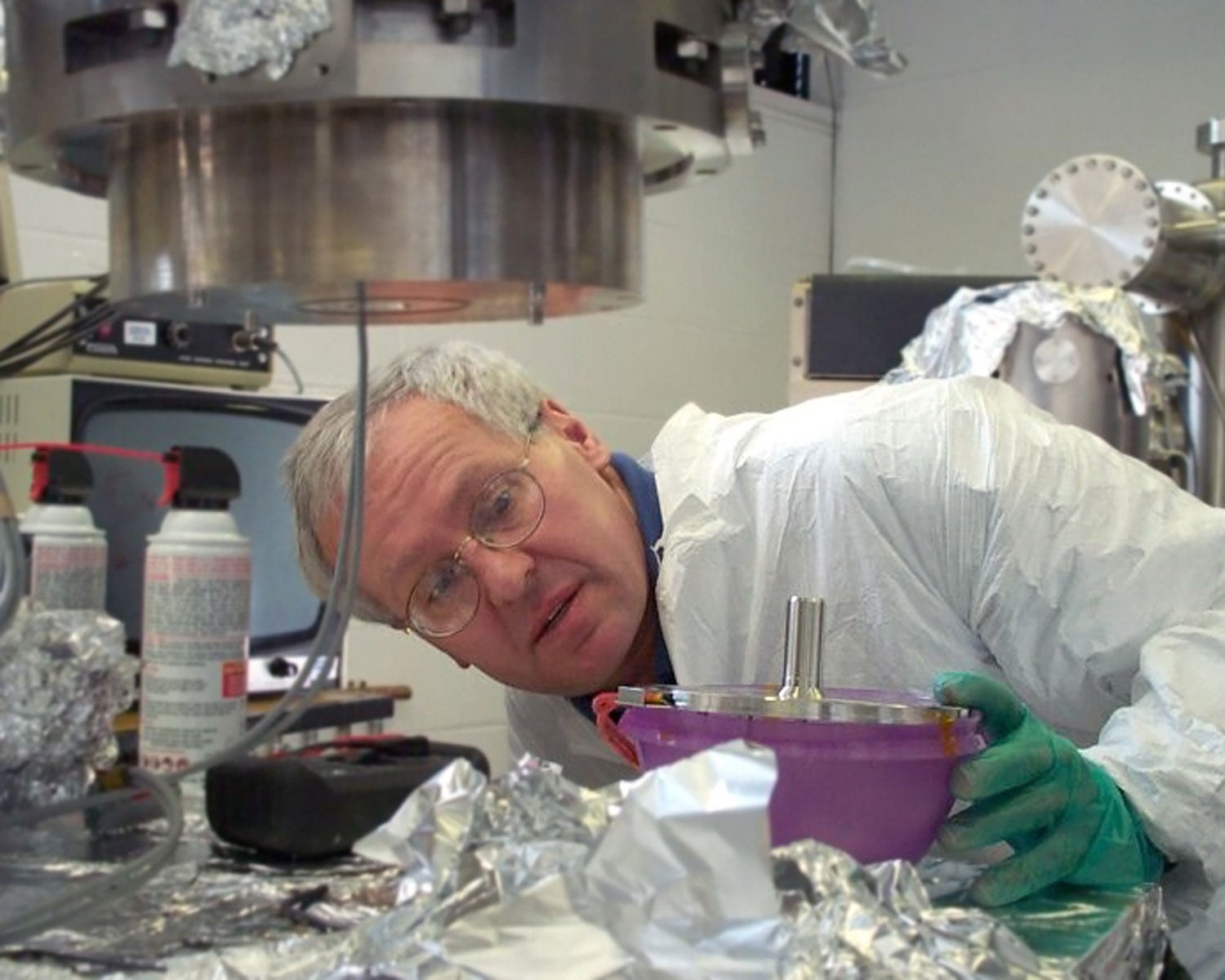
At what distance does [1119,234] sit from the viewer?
1.74 meters

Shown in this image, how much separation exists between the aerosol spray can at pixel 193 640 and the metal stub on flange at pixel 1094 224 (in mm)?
1073

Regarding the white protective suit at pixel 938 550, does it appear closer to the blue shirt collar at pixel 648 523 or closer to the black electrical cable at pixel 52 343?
the blue shirt collar at pixel 648 523

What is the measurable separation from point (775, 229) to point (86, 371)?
6.92 feet

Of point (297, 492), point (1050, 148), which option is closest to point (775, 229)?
point (1050, 148)

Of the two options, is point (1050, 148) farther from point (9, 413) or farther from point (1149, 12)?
point (9, 413)

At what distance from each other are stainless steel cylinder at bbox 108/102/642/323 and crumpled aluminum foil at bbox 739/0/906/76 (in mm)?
81

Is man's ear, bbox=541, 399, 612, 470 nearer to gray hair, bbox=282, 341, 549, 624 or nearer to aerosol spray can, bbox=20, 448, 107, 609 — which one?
gray hair, bbox=282, 341, 549, 624

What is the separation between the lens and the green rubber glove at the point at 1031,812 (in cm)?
67

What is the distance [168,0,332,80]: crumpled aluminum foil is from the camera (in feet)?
1.88

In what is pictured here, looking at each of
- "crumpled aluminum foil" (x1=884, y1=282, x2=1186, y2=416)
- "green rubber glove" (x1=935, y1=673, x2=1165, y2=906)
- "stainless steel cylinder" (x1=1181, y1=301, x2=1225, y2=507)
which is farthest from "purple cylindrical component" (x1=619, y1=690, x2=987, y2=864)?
"stainless steel cylinder" (x1=1181, y1=301, x2=1225, y2=507)

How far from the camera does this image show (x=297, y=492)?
1185 millimetres

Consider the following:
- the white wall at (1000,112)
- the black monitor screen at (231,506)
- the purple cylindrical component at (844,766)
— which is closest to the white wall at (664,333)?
the white wall at (1000,112)

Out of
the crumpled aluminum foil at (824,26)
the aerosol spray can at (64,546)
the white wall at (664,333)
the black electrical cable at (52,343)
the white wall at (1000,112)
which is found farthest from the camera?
Result: the white wall at (1000,112)

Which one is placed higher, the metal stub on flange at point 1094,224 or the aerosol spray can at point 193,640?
the metal stub on flange at point 1094,224
